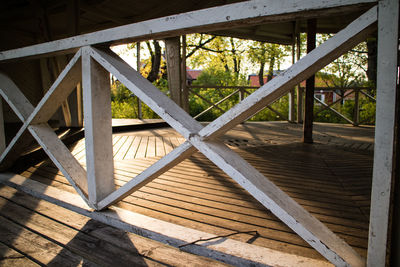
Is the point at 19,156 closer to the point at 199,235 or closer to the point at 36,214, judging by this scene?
the point at 36,214

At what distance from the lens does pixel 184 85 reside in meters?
5.58

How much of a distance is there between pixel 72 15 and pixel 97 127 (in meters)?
3.03

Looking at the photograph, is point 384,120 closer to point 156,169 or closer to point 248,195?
point 156,169

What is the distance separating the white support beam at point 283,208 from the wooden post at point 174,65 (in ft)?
13.4

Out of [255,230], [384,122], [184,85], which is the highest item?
[184,85]

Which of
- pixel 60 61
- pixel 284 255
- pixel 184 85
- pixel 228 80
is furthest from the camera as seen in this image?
pixel 228 80

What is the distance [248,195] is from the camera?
1614mm

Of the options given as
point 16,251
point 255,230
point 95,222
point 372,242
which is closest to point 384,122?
point 372,242

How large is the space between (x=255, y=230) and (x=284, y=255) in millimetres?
235

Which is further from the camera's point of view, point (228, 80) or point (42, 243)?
point (228, 80)

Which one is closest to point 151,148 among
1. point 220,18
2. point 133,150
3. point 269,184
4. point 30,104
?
point 133,150

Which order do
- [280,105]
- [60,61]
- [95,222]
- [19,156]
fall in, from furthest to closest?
[280,105] → [60,61] → [19,156] → [95,222]

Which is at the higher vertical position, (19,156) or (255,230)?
(19,156)

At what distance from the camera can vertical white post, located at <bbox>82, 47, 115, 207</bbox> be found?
3.93ft
